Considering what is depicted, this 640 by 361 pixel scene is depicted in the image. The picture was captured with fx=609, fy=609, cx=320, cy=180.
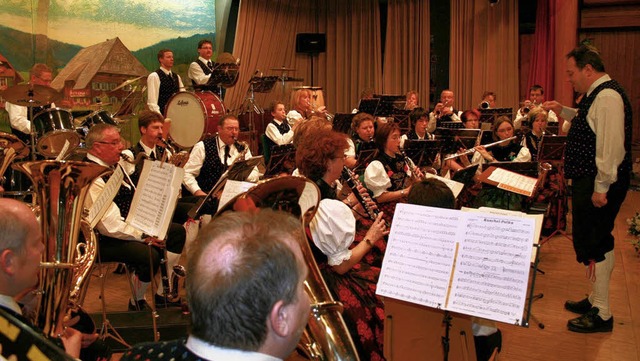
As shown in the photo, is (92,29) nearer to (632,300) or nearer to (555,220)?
(555,220)

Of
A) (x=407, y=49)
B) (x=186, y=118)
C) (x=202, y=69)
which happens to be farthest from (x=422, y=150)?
(x=407, y=49)

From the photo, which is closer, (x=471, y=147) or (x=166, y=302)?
(x=166, y=302)

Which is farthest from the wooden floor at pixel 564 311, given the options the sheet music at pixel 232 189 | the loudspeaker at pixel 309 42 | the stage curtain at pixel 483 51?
the loudspeaker at pixel 309 42

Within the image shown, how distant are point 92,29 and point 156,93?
2.16 m

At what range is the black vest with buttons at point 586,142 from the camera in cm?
373

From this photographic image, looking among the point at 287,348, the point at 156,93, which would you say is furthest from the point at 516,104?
the point at 287,348

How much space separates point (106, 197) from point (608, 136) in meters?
2.86

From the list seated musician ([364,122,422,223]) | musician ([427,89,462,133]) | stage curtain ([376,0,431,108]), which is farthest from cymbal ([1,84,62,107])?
stage curtain ([376,0,431,108])

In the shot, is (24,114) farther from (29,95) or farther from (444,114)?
(444,114)

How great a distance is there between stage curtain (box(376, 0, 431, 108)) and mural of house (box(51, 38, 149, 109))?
5476 millimetres

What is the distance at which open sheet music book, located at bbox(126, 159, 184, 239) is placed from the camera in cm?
301

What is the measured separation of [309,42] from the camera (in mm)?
12219

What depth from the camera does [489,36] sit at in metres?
11.0

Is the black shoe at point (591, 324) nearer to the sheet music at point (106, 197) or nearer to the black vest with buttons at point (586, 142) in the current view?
the black vest with buttons at point (586, 142)
